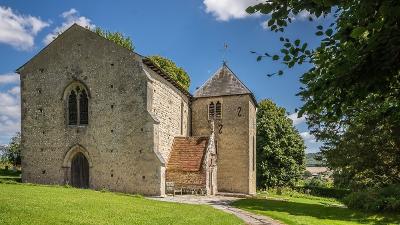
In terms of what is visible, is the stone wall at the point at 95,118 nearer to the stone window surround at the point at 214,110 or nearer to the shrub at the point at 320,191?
the stone window surround at the point at 214,110

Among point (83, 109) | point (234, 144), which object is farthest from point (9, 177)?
point (234, 144)

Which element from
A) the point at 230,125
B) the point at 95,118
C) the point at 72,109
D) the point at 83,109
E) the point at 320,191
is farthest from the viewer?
the point at 320,191

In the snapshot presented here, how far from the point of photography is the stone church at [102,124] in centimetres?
2506

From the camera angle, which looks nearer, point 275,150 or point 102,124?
point 102,124

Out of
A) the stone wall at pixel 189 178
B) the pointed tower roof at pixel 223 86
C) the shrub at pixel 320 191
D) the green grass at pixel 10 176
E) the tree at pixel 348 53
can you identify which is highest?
the pointed tower roof at pixel 223 86

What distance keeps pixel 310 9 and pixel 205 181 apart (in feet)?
70.8

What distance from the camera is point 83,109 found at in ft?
87.6

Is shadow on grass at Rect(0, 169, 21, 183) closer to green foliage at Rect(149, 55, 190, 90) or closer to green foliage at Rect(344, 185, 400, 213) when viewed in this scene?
green foliage at Rect(149, 55, 190, 90)

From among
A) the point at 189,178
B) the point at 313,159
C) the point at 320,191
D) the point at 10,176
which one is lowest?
the point at 320,191

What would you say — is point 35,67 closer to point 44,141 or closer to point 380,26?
point 44,141

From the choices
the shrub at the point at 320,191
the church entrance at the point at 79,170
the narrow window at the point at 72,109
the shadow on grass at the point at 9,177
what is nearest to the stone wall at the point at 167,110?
the church entrance at the point at 79,170

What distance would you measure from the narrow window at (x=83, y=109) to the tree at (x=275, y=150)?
26.0 metres

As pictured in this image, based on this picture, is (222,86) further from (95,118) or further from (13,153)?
(13,153)

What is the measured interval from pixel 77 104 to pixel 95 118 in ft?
5.98
